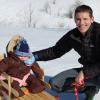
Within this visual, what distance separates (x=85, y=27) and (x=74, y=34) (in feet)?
0.67

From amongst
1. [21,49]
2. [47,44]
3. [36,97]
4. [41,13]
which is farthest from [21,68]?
[41,13]

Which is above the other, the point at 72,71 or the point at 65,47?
the point at 65,47

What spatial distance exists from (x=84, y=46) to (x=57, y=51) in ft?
1.23

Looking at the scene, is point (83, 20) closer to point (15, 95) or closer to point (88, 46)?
point (88, 46)

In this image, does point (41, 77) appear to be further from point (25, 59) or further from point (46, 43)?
point (46, 43)

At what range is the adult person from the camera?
10.7 feet

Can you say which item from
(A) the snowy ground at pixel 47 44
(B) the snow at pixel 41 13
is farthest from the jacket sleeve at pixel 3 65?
(B) the snow at pixel 41 13

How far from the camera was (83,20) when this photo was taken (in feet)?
10.7

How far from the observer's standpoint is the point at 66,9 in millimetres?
11258

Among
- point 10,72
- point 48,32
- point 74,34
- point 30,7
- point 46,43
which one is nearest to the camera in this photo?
point 10,72

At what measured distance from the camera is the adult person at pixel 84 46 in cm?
326

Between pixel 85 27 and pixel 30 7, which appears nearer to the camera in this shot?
pixel 85 27

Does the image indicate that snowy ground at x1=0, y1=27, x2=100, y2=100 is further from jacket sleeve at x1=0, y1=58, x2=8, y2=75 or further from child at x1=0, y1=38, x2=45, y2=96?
jacket sleeve at x1=0, y1=58, x2=8, y2=75

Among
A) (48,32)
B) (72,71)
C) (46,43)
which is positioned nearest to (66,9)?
(48,32)
